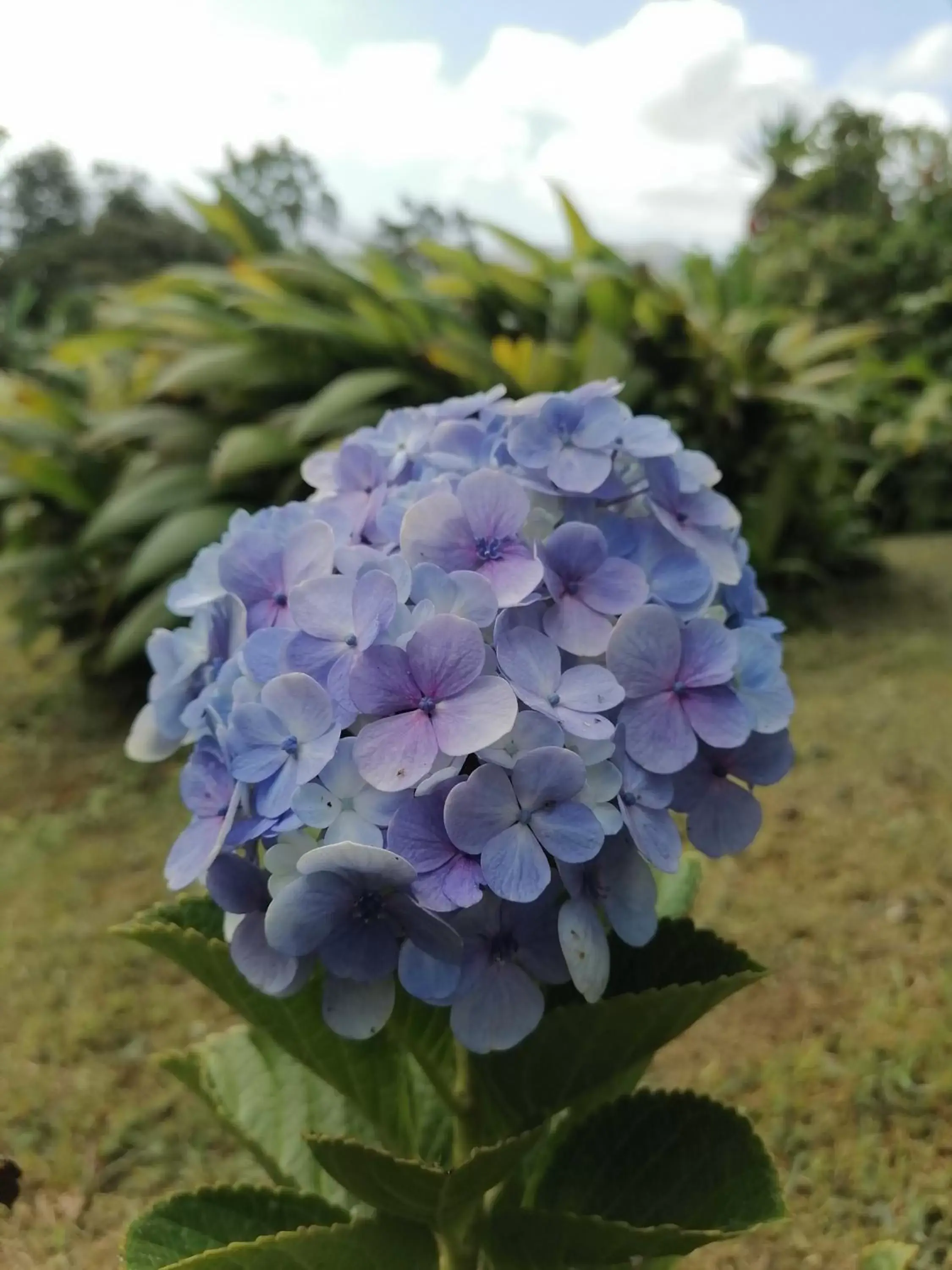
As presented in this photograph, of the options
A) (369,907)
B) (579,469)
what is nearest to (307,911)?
(369,907)

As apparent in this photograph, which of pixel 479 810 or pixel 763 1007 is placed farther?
pixel 763 1007

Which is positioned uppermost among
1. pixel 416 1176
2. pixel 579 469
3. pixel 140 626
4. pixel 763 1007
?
pixel 579 469

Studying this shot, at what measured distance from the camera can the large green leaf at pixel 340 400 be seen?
2992 millimetres

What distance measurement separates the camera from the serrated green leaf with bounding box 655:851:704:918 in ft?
3.61

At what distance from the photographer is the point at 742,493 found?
3.75 metres

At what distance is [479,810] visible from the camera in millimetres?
658

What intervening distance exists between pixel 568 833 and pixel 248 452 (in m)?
2.50

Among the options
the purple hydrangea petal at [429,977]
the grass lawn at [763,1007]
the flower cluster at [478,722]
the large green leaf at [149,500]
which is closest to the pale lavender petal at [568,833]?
the flower cluster at [478,722]

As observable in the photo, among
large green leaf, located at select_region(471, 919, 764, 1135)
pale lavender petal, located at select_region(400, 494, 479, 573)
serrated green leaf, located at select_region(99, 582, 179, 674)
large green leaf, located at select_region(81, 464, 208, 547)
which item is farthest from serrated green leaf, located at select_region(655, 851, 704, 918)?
large green leaf, located at select_region(81, 464, 208, 547)

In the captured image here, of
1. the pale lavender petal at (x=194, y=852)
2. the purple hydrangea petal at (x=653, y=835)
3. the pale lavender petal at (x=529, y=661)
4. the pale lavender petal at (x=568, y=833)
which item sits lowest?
the pale lavender petal at (x=194, y=852)

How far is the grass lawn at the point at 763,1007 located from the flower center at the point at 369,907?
0.84 meters

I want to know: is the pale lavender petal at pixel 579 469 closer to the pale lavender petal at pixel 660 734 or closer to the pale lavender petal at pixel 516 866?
the pale lavender petal at pixel 660 734

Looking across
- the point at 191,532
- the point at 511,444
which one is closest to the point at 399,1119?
the point at 511,444

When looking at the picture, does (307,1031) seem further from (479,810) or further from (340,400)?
(340,400)
